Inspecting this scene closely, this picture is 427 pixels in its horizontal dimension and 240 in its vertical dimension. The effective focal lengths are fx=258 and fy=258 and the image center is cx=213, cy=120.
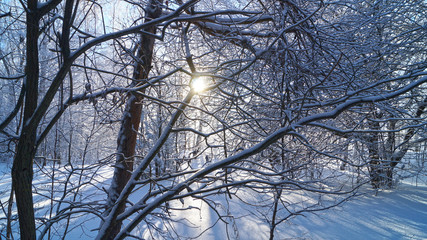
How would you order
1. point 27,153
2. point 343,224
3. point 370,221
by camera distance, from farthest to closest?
point 370,221
point 343,224
point 27,153

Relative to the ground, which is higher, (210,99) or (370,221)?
(210,99)

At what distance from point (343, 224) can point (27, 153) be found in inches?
231

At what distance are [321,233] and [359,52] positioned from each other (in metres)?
3.46

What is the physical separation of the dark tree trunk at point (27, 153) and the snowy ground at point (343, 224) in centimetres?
286

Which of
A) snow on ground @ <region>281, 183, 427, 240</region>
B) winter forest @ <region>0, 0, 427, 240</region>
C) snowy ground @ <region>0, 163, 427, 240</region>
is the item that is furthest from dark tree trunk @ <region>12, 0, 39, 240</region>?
snow on ground @ <region>281, 183, 427, 240</region>

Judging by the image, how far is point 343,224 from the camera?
551 centimetres

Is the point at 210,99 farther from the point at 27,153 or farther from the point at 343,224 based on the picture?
the point at 343,224

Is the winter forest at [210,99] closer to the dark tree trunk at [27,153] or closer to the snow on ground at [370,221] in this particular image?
the dark tree trunk at [27,153]

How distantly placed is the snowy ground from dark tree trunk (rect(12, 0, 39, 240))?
2.86 metres

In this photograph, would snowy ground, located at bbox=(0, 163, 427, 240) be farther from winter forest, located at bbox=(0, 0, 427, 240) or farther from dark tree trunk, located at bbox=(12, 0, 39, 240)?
dark tree trunk, located at bbox=(12, 0, 39, 240)

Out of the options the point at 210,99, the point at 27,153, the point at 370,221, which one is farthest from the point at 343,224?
the point at 27,153

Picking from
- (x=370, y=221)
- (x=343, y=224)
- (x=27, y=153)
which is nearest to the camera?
(x=27, y=153)

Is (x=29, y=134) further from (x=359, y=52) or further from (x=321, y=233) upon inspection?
(x=321, y=233)

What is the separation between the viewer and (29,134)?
1.68m
